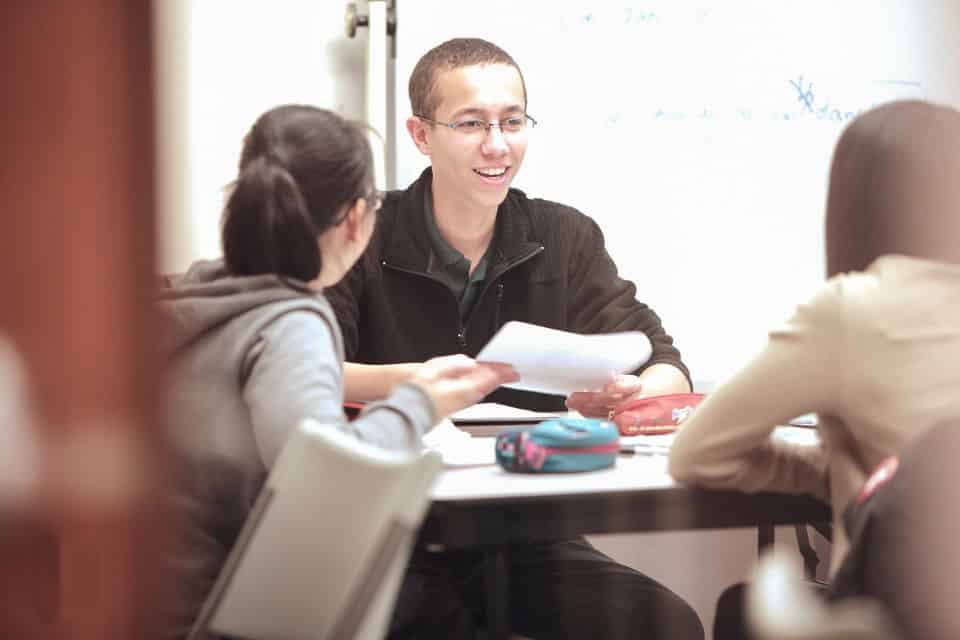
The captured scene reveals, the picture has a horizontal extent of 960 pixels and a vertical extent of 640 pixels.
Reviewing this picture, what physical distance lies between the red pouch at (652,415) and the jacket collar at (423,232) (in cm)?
49

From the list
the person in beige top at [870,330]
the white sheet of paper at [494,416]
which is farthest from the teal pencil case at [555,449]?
the white sheet of paper at [494,416]

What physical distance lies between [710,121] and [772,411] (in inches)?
60.0

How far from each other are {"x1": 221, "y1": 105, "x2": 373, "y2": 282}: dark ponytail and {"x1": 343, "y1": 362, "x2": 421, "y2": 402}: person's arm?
0.44m

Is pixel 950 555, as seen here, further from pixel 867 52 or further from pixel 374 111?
pixel 867 52

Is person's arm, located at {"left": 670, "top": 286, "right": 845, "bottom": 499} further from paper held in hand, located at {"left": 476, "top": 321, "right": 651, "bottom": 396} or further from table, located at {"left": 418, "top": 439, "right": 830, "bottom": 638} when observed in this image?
paper held in hand, located at {"left": 476, "top": 321, "right": 651, "bottom": 396}

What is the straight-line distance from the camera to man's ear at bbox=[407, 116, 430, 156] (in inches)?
82.7

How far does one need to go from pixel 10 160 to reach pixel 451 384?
0.74 metres

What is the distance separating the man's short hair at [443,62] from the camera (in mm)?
2021

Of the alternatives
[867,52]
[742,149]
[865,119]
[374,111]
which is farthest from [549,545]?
[867,52]

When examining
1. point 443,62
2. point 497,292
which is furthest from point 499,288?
point 443,62

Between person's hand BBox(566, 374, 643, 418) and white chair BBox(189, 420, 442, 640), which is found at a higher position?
white chair BBox(189, 420, 442, 640)

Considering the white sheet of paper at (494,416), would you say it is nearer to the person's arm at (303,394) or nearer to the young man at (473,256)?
the young man at (473,256)

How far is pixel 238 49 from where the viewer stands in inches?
84.6

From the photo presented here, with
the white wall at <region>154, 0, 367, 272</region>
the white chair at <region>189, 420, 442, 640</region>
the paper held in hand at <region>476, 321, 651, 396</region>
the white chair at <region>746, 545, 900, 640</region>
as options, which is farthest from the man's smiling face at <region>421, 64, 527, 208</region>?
the white chair at <region>746, 545, 900, 640</region>
